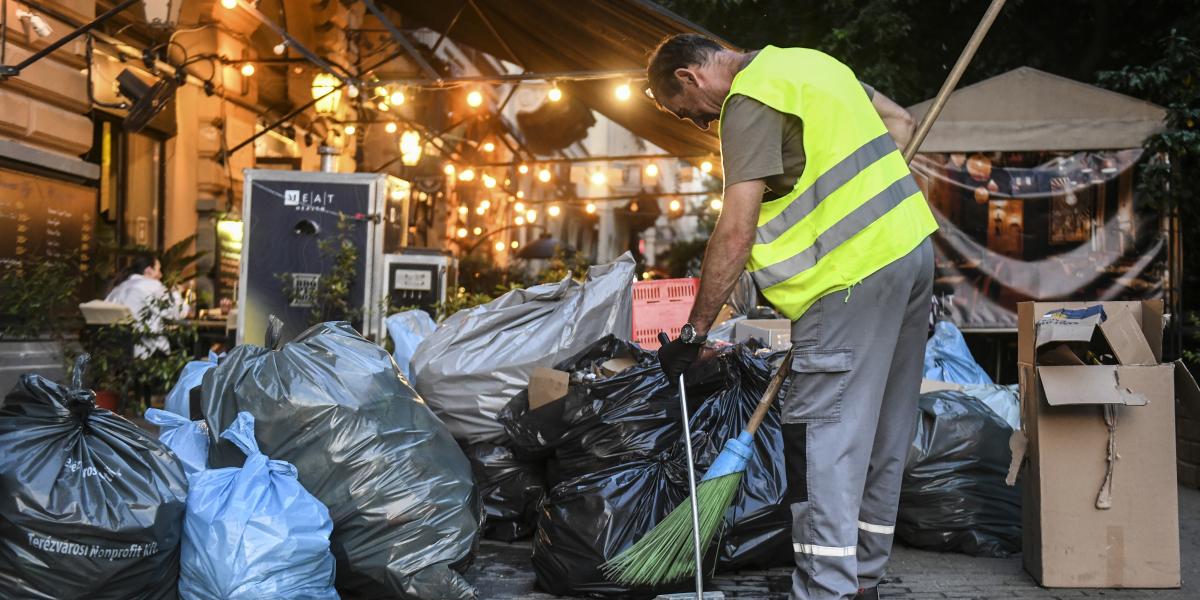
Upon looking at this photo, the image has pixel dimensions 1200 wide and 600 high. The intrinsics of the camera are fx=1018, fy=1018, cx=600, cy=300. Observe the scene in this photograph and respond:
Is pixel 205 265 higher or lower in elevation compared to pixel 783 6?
lower

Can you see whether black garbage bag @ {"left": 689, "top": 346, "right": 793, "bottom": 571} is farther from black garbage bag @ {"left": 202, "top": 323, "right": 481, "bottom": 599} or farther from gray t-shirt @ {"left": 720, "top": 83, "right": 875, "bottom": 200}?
gray t-shirt @ {"left": 720, "top": 83, "right": 875, "bottom": 200}

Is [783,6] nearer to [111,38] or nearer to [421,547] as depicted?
[111,38]

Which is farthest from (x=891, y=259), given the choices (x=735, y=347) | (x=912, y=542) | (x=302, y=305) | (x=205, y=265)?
(x=205, y=265)

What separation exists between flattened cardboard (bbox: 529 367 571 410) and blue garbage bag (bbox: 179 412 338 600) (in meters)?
1.08

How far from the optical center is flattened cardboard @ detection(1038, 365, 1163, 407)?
10.5ft

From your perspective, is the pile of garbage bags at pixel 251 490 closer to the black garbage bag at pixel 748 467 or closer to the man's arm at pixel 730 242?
the black garbage bag at pixel 748 467

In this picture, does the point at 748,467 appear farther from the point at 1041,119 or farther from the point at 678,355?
the point at 1041,119

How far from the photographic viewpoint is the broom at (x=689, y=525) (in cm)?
265

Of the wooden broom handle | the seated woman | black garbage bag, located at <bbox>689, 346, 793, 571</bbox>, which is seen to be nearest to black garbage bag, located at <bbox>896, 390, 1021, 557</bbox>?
black garbage bag, located at <bbox>689, 346, 793, 571</bbox>

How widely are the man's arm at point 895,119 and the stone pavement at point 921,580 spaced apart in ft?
4.67

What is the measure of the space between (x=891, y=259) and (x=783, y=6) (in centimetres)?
703

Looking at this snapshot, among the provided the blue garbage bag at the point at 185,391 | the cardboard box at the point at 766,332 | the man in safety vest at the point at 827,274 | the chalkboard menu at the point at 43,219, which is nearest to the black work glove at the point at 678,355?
the man in safety vest at the point at 827,274

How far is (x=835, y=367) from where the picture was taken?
244 cm

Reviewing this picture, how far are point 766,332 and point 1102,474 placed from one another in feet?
5.64
